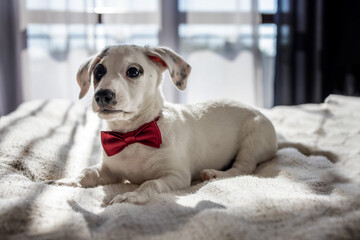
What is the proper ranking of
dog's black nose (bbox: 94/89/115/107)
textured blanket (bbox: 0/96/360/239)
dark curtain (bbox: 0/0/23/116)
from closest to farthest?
1. textured blanket (bbox: 0/96/360/239)
2. dog's black nose (bbox: 94/89/115/107)
3. dark curtain (bbox: 0/0/23/116)

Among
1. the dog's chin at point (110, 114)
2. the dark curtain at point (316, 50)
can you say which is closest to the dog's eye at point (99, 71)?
the dog's chin at point (110, 114)

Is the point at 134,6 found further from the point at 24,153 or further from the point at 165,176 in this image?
the point at 165,176

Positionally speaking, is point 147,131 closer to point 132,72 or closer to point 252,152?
point 132,72

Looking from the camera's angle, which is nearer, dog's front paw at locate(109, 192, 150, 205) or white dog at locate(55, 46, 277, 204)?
dog's front paw at locate(109, 192, 150, 205)

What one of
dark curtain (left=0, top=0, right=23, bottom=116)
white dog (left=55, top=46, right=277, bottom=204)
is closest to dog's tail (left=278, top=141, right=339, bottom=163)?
white dog (left=55, top=46, right=277, bottom=204)

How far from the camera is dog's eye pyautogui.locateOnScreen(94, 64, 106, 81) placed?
1.51m

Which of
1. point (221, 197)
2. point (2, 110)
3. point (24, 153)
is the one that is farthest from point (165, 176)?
point (2, 110)

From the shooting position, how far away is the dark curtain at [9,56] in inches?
153

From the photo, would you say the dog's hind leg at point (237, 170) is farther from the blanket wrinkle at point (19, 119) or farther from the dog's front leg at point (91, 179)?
the blanket wrinkle at point (19, 119)

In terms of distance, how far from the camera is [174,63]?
1560 mm

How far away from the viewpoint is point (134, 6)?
395 cm

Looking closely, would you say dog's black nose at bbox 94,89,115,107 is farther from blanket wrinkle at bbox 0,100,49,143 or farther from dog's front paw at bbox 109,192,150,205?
blanket wrinkle at bbox 0,100,49,143

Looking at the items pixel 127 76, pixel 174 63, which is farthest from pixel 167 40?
pixel 127 76

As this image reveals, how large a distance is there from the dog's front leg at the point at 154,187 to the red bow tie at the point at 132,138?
0.17 meters
